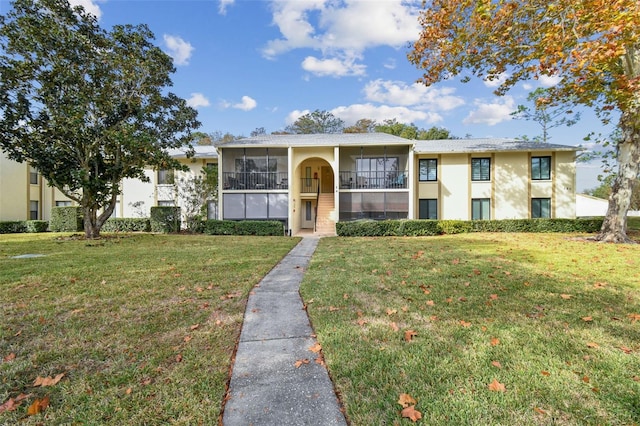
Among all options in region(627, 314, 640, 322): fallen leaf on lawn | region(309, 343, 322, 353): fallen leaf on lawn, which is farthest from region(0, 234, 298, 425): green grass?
region(627, 314, 640, 322): fallen leaf on lawn

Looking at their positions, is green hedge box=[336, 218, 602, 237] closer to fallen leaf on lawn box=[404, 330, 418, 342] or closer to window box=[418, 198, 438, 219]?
window box=[418, 198, 438, 219]

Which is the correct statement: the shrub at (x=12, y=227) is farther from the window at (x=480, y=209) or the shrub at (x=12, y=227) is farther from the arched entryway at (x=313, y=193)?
the window at (x=480, y=209)

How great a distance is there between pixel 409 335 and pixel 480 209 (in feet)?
64.0

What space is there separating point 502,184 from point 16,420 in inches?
911

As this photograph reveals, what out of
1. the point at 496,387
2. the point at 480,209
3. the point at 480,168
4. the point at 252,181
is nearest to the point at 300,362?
the point at 496,387

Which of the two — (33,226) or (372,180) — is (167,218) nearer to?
(33,226)

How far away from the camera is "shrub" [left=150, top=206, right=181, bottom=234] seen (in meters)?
18.9

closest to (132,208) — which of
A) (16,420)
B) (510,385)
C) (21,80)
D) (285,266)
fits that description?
(21,80)

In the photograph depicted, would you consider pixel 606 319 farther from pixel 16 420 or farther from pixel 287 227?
pixel 287 227

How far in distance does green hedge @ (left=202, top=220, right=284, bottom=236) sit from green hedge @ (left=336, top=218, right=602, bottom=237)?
3.57 meters

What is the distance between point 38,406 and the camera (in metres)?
2.29

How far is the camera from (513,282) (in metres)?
5.73

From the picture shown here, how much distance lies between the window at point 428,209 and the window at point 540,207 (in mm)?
6270

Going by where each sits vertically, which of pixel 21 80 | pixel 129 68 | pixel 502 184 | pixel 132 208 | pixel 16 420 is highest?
pixel 129 68
